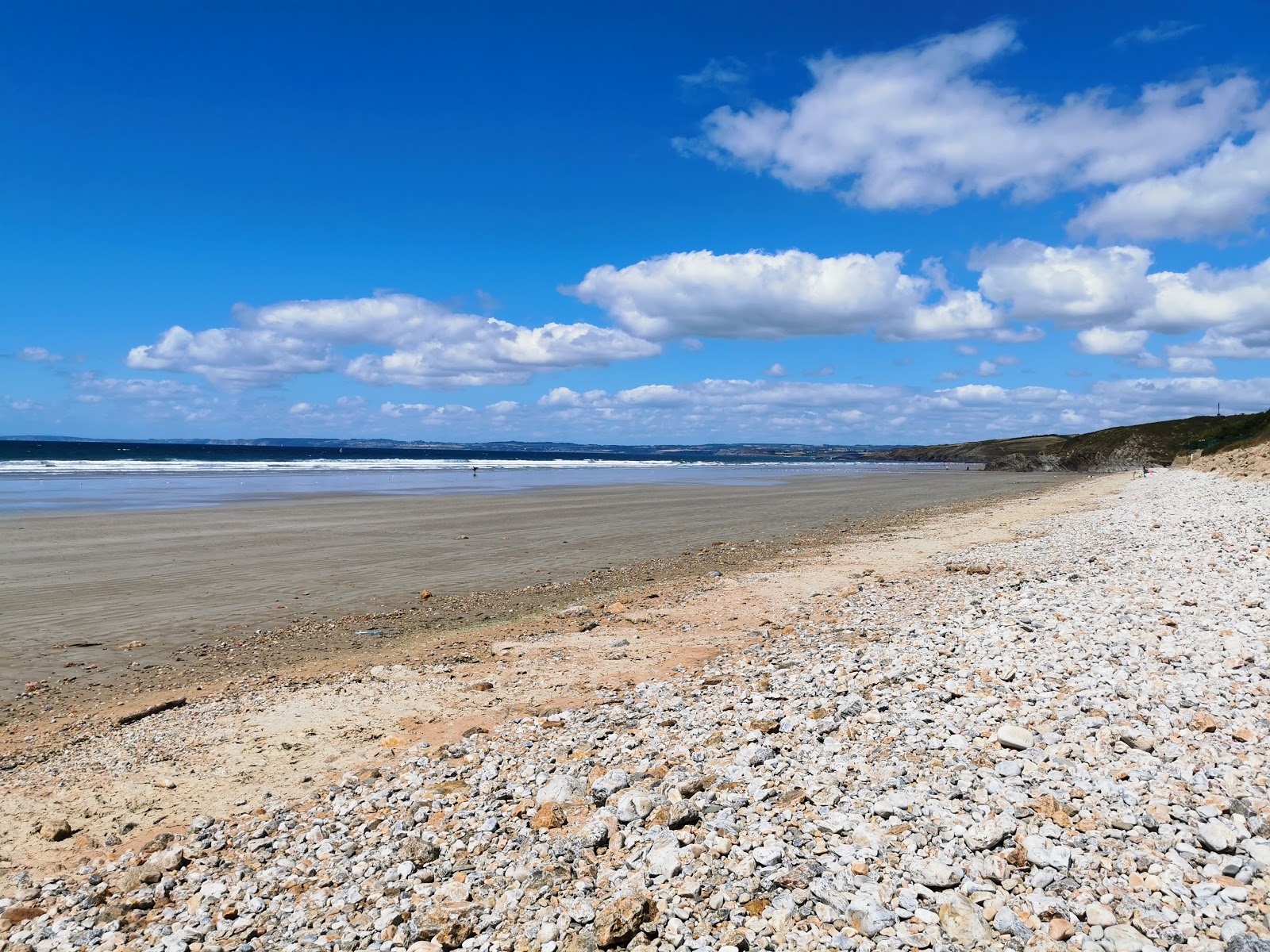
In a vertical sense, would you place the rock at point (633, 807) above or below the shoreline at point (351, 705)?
above

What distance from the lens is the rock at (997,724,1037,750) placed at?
567 cm

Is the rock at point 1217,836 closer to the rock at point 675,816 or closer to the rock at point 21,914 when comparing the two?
the rock at point 675,816

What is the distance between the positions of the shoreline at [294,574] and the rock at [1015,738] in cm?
814

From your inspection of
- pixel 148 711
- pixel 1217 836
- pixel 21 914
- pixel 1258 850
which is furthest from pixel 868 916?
pixel 148 711

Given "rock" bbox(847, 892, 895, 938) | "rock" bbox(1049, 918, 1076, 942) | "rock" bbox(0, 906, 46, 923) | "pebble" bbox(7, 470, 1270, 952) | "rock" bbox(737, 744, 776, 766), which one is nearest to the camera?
"rock" bbox(1049, 918, 1076, 942)

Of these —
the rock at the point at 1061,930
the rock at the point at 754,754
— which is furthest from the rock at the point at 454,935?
the rock at the point at 1061,930

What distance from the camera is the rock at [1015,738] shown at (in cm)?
567

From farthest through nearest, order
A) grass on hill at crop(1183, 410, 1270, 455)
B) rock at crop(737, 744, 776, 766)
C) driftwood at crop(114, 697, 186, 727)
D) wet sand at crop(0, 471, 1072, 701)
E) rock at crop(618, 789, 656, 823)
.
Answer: grass on hill at crop(1183, 410, 1270, 455) → wet sand at crop(0, 471, 1072, 701) → driftwood at crop(114, 697, 186, 727) → rock at crop(737, 744, 776, 766) → rock at crop(618, 789, 656, 823)

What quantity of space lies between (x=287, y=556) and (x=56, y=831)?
1414cm

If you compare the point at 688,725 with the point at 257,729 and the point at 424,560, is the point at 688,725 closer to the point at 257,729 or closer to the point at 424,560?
the point at 257,729

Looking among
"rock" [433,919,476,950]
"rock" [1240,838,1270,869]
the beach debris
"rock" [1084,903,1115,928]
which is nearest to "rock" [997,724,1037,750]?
"rock" [1240,838,1270,869]

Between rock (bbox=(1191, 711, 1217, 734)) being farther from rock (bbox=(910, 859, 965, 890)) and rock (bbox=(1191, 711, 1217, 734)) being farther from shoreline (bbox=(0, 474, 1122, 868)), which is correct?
shoreline (bbox=(0, 474, 1122, 868))

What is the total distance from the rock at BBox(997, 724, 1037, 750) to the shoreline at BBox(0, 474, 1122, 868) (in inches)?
161

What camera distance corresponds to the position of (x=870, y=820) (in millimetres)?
4902
